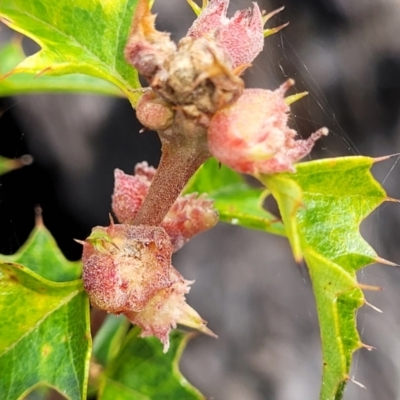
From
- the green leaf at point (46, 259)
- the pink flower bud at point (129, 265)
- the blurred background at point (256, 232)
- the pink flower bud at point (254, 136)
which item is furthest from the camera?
the blurred background at point (256, 232)

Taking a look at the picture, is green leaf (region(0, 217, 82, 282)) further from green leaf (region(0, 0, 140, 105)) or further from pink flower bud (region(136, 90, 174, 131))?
pink flower bud (region(136, 90, 174, 131))

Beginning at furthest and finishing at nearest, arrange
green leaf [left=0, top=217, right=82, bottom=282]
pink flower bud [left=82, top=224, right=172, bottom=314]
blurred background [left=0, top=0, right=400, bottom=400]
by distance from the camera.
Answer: blurred background [left=0, top=0, right=400, bottom=400] < green leaf [left=0, top=217, right=82, bottom=282] < pink flower bud [left=82, top=224, right=172, bottom=314]

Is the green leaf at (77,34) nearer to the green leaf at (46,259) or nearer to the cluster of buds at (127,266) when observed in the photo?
the cluster of buds at (127,266)

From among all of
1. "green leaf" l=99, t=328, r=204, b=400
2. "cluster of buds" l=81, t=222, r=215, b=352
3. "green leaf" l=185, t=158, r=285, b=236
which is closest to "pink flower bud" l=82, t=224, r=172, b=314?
"cluster of buds" l=81, t=222, r=215, b=352

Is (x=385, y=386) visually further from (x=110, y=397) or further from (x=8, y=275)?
(x=8, y=275)

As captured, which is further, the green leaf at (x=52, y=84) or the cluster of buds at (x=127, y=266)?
the green leaf at (x=52, y=84)

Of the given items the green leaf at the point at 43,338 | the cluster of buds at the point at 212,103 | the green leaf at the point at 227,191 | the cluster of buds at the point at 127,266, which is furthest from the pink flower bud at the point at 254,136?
the green leaf at the point at 227,191
